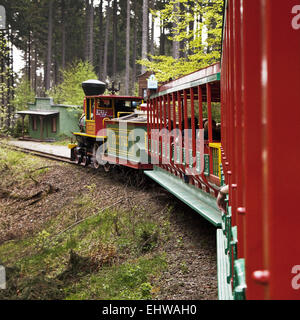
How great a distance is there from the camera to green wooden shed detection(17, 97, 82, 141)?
3409cm

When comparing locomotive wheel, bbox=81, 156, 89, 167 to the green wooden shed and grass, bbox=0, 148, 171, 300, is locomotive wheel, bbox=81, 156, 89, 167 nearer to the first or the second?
grass, bbox=0, 148, 171, 300

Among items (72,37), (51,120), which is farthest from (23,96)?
(72,37)

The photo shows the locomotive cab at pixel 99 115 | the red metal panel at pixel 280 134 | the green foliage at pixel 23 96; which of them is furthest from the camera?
the green foliage at pixel 23 96

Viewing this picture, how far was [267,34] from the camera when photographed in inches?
37.9

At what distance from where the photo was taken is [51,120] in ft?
116

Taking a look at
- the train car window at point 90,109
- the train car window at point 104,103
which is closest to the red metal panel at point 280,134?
the train car window at point 104,103

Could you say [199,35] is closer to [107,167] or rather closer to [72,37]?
[107,167]

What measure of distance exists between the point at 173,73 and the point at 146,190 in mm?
5181

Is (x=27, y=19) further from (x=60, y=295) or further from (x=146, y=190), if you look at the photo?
(x=60, y=295)

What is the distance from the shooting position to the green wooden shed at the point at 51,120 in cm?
3409

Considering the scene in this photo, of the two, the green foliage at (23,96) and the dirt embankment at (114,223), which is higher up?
the green foliage at (23,96)

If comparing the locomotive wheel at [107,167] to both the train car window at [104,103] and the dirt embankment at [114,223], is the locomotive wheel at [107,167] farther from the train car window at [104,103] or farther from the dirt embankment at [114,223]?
the train car window at [104,103]

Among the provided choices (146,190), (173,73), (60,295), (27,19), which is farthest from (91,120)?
(27,19)
